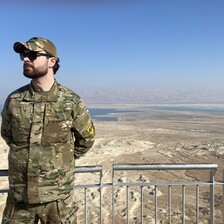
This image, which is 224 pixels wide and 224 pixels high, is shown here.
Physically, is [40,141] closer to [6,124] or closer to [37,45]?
[6,124]

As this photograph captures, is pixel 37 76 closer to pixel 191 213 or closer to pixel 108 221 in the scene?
pixel 108 221

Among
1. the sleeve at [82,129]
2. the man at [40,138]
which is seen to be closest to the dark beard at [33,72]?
the man at [40,138]

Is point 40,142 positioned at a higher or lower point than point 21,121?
lower

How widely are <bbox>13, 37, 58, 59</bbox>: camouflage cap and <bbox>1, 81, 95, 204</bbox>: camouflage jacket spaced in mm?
298

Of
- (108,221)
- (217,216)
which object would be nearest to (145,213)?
(108,221)

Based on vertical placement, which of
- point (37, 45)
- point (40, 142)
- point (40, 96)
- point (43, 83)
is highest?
point (37, 45)

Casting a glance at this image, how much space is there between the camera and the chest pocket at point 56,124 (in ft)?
8.38

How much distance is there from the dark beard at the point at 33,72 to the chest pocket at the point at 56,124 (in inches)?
10.7

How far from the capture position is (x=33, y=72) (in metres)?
2.51

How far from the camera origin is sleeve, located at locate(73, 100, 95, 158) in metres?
2.68

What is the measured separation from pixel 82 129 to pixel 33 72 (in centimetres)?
66

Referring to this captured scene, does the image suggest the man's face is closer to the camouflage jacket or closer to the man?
the man

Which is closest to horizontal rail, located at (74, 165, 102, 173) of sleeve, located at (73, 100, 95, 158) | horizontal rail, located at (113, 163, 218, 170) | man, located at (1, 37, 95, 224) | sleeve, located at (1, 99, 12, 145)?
horizontal rail, located at (113, 163, 218, 170)

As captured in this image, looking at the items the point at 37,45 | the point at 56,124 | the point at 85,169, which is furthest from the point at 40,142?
the point at 85,169
